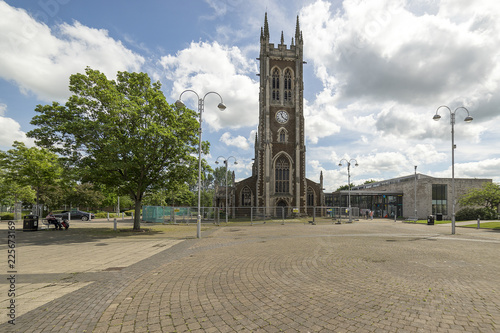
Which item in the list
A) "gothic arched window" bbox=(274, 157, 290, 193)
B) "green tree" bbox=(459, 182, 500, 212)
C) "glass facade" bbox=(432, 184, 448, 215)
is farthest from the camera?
"gothic arched window" bbox=(274, 157, 290, 193)

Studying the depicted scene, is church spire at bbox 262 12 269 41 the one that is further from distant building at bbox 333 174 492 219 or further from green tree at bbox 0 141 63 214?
green tree at bbox 0 141 63 214

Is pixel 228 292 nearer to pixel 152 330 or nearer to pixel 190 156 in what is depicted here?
pixel 152 330

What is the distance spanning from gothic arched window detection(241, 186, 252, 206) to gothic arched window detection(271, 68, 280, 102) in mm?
18275

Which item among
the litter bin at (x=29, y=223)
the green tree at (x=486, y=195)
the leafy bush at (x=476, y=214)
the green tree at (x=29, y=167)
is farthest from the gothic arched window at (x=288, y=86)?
the litter bin at (x=29, y=223)

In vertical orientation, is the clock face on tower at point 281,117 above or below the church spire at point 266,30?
below

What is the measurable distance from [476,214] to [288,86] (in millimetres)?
34778

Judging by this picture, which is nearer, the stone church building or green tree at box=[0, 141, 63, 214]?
green tree at box=[0, 141, 63, 214]

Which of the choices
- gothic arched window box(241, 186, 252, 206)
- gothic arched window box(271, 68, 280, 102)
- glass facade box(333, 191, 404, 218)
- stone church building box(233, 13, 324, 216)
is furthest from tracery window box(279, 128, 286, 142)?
glass facade box(333, 191, 404, 218)

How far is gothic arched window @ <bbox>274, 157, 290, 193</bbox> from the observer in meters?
43.8

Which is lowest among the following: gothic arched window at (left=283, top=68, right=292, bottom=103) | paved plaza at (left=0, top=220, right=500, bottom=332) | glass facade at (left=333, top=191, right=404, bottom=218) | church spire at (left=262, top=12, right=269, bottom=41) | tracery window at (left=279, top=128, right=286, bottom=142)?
glass facade at (left=333, top=191, right=404, bottom=218)

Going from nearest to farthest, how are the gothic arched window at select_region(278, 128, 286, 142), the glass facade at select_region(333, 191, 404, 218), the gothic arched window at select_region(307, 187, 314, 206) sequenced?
1. the gothic arched window at select_region(278, 128, 286, 142)
2. the gothic arched window at select_region(307, 187, 314, 206)
3. the glass facade at select_region(333, 191, 404, 218)

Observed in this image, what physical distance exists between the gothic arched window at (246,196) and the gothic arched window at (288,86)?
19003mm

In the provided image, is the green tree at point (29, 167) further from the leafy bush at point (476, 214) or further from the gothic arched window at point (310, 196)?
the leafy bush at point (476, 214)

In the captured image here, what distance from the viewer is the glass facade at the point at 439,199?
139 feet
